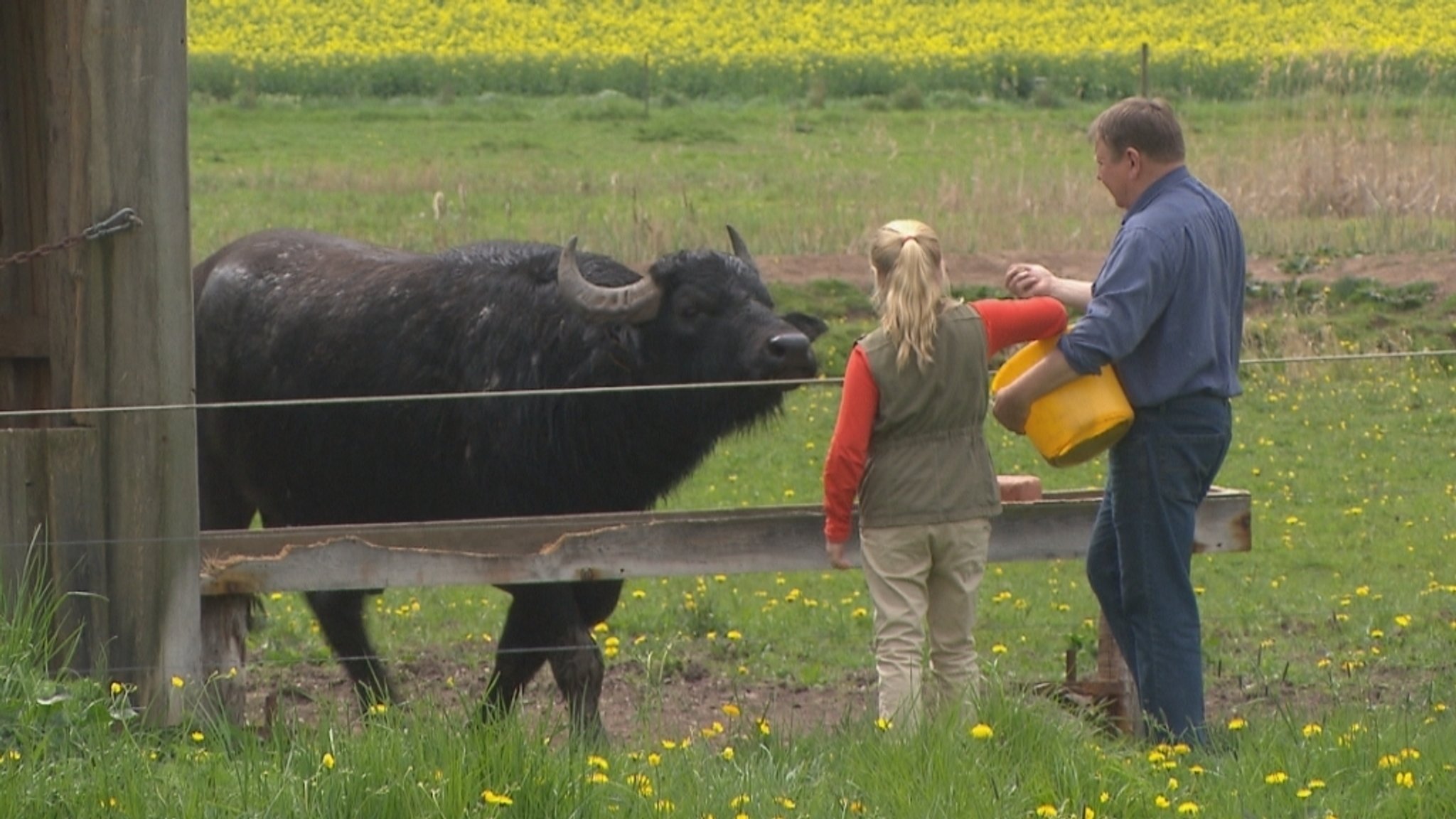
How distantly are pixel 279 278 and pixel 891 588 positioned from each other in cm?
Answer: 423

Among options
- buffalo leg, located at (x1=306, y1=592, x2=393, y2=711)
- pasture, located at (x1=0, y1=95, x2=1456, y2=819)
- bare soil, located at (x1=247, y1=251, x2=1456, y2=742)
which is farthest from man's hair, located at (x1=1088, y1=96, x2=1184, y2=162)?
buffalo leg, located at (x1=306, y1=592, x2=393, y2=711)

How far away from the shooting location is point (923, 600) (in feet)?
20.4

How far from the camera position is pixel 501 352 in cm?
848

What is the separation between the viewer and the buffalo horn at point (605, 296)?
8.38 m

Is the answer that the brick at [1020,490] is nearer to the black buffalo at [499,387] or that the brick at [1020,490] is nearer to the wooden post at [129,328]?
the black buffalo at [499,387]

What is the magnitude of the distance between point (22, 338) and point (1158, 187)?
3764mm

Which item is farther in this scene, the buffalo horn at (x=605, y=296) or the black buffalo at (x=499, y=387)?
the buffalo horn at (x=605, y=296)

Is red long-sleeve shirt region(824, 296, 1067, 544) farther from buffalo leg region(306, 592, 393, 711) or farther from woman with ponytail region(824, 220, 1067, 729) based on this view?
buffalo leg region(306, 592, 393, 711)

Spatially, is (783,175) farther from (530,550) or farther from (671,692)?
(530,550)

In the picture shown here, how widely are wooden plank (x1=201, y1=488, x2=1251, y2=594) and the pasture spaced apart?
1.42ft

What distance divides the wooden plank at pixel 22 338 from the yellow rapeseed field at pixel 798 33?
35.5 m

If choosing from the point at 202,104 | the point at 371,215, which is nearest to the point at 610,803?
the point at 371,215

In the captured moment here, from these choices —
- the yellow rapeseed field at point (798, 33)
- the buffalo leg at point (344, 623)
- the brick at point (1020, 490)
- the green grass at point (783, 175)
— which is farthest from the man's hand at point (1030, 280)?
the yellow rapeseed field at point (798, 33)

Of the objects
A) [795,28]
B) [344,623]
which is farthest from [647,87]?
[344,623]
